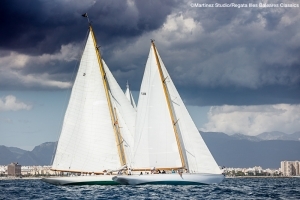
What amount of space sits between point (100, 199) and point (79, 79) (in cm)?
2501

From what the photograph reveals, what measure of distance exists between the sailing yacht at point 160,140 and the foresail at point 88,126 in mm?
5099

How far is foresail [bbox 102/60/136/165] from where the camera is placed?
87562 millimetres

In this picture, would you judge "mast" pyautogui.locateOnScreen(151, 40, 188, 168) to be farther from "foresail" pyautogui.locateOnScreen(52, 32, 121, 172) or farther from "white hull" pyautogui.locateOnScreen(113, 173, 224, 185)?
"foresail" pyautogui.locateOnScreen(52, 32, 121, 172)

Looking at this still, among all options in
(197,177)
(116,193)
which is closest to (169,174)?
(197,177)

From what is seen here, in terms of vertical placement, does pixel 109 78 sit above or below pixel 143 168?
above

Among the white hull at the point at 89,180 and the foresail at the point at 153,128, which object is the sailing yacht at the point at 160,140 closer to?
the foresail at the point at 153,128

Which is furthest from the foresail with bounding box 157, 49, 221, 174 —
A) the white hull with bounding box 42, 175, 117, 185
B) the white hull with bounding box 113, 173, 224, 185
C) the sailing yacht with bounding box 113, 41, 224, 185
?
the white hull with bounding box 42, 175, 117, 185

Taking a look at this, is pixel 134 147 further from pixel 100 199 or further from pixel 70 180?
pixel 100 199

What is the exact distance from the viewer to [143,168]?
270ft

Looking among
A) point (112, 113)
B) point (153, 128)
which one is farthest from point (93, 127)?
point (153, 128)

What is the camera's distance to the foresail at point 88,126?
8612 centimetres

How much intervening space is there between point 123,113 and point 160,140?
365 inches

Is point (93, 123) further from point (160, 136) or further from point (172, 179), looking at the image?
point (172, 179)

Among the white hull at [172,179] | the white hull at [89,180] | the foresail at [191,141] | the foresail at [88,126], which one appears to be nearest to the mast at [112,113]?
the foresail at [88,126]
